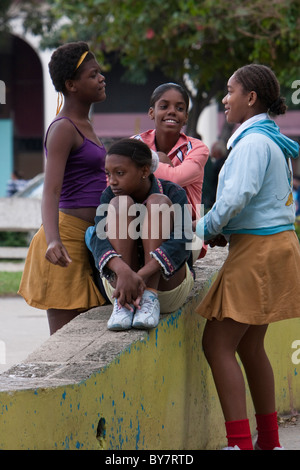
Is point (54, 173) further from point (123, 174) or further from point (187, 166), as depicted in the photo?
point (187, 166)

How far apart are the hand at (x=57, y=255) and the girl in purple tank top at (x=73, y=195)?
17cm

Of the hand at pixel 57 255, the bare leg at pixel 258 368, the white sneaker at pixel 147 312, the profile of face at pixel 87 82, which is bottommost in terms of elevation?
the bare leg at pixel 258 368

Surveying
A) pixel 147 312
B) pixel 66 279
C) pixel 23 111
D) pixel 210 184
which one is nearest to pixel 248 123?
pixel 147 312

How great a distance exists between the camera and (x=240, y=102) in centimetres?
400

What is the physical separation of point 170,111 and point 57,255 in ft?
3.63

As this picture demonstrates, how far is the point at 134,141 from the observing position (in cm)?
404

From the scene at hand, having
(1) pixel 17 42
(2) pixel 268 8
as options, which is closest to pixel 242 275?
(2) pixel 268 8

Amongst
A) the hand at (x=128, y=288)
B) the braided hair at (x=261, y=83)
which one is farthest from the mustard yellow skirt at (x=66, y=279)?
the braided hair at (x=261, y=83)

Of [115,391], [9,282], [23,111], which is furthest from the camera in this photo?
[23,111]

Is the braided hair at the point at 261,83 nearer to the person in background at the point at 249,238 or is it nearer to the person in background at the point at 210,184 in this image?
the person in background at the point at 249,238

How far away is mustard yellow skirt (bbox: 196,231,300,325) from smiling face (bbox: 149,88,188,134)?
1054 mm

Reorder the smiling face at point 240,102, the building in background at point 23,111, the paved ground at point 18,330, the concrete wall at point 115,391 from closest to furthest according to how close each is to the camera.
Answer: the concrete wall at point 115,391, the smiling face at point 240,102, the paved ground at point 18,330, the building in background at point 23,111

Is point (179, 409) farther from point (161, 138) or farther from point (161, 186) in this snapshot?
point (161, 138)

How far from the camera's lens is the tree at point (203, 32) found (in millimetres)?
11242
